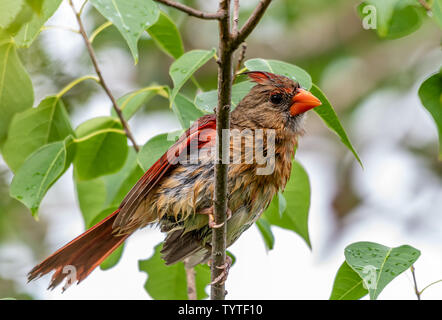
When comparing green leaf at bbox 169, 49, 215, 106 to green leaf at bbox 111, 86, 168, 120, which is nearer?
green leaf at bbox 169, 49, 215, 106

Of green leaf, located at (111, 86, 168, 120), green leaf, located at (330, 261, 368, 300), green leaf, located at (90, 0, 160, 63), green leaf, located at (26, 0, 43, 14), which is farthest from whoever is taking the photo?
green leaf, located at (111, 86, 168, 120)

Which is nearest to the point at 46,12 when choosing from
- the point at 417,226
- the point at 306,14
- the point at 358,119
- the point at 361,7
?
the point at 361,7

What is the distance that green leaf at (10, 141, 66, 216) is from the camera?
3.14 meters

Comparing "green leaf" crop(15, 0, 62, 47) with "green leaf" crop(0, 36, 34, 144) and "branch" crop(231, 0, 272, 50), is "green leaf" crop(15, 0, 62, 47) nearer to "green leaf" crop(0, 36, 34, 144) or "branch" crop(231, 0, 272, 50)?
"green leaf" crop(0, 36, 34, 144)

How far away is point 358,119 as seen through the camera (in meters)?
8.64

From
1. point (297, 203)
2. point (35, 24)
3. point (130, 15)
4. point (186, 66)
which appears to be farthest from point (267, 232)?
point (35, 24)

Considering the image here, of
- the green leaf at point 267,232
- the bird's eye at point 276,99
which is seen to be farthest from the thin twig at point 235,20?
the green leaf at point 267,232

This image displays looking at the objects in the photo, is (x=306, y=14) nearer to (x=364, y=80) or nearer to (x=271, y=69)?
(x=364, y=80)

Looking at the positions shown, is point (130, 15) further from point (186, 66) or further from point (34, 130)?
point (34, 130)

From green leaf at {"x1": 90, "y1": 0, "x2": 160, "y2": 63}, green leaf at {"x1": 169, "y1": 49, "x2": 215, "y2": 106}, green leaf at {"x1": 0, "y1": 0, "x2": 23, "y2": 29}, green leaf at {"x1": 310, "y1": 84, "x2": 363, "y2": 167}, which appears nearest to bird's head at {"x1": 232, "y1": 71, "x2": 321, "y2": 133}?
green leaf at {"x1": 310, "y1": 84, "x2": 363, "y2": 167}

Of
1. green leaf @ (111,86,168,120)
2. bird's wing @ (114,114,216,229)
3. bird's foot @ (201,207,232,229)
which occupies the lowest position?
bird's foot @ (201,207,232,229)

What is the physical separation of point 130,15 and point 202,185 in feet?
3.64

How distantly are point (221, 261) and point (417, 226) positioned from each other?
20.9 ft

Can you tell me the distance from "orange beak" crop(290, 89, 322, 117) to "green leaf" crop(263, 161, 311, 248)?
30cm
